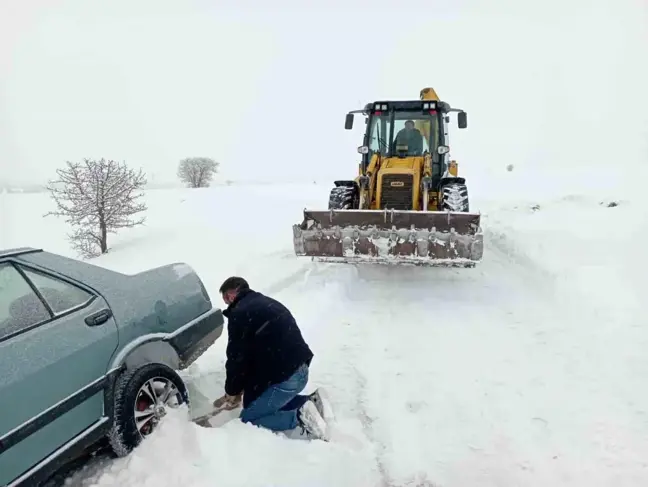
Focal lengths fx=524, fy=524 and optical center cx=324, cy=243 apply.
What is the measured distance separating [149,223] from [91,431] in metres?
23.1

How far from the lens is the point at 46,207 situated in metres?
33.9

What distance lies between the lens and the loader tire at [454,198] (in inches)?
326

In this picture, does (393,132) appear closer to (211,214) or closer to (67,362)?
(67,362)

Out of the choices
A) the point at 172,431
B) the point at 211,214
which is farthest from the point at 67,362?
the point at 211,214

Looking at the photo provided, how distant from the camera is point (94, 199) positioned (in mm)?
19859

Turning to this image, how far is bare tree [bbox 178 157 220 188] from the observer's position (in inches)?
1961

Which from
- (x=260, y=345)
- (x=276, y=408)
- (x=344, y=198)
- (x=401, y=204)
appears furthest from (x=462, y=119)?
(x=276, y=408)

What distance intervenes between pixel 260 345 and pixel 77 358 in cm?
118

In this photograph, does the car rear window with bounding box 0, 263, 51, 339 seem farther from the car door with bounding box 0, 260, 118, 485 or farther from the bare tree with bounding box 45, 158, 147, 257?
the bare tree with bounding box 45, 158, 147, 257

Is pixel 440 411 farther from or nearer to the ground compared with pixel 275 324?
nearer to the ground

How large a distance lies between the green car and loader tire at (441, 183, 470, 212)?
17.8ft

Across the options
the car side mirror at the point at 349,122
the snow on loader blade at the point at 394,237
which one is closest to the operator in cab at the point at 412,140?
the car side mirror at the point at 349,122

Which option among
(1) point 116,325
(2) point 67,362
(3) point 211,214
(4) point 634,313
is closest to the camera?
(2) point 67,362

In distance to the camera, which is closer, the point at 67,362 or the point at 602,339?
the point at 67,362
